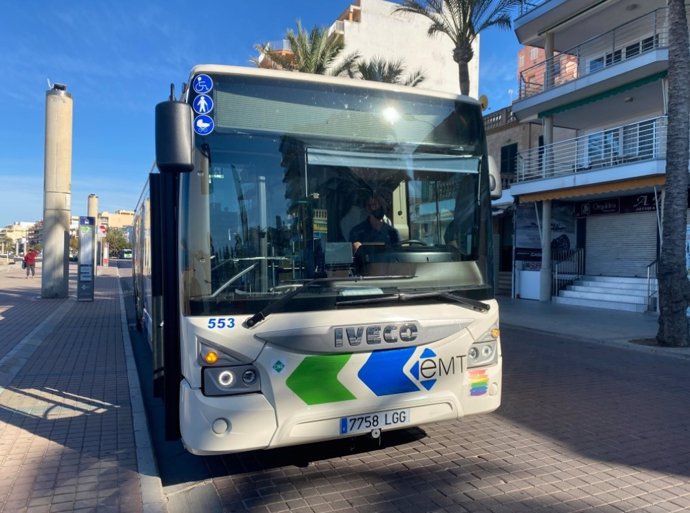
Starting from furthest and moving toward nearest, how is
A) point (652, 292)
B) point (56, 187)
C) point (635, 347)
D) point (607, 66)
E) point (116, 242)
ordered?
point (116, 242), point (56, 187), point (607, 66), point (652, 292), point (635, 347)

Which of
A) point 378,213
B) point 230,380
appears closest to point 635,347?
point 378,213

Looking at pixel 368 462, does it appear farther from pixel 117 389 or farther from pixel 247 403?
pixel 117 389

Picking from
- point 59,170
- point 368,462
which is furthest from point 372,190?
point 59,170

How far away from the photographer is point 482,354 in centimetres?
431

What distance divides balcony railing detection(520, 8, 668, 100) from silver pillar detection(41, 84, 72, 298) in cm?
1579

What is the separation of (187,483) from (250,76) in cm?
306

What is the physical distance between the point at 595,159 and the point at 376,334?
54.4 ft

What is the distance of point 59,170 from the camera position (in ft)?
58.2

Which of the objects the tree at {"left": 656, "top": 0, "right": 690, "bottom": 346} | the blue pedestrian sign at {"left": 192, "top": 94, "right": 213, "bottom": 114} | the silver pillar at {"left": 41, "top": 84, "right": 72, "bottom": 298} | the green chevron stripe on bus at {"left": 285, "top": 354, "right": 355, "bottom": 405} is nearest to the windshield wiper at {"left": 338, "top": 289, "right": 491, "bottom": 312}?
the green chevron stripe on bus at {"left": 285, "top": 354, "right": 355, "bottom": 405}

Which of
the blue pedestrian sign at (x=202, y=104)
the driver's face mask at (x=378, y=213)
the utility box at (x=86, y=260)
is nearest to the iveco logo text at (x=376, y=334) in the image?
the driver's face mask at (x=378, y=213)

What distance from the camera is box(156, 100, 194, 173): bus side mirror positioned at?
346 centimetres

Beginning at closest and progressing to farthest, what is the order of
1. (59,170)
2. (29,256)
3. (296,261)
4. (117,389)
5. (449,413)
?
(296,261) < (449,413) < (117,389) < (59,170) < (29,256)

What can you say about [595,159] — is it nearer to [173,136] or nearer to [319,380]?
[319,380]

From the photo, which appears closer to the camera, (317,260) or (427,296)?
(317,260)
